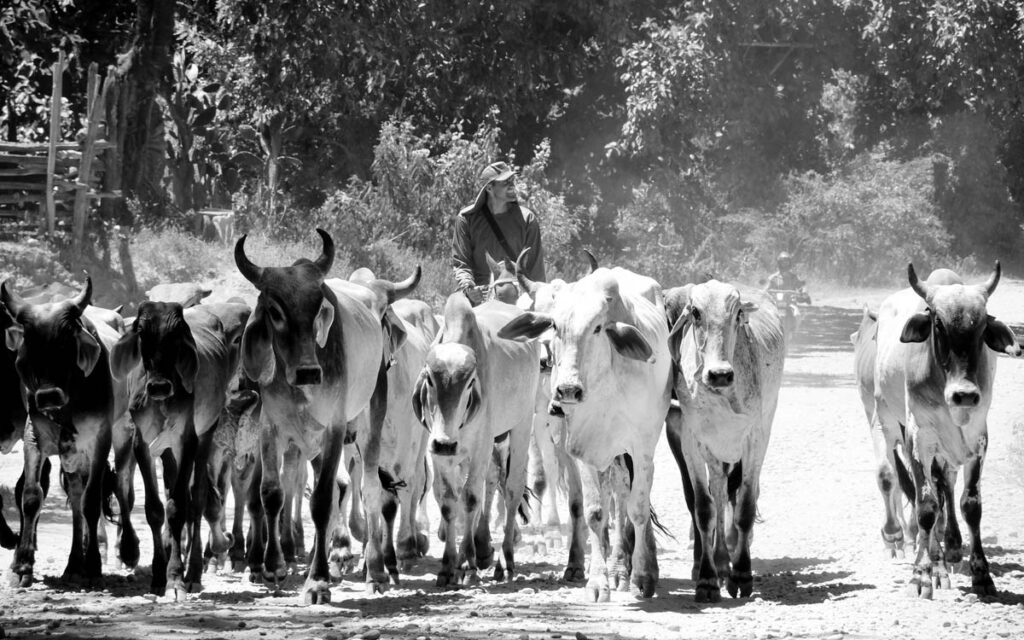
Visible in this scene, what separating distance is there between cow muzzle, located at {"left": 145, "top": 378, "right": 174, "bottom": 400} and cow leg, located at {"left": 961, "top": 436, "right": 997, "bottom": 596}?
4759 millimetres

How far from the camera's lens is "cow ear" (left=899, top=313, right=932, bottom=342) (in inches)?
360

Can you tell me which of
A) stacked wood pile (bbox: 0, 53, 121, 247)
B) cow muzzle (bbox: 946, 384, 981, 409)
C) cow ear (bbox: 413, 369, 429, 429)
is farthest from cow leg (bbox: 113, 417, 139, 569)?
stacked wood pile (bbox: 0, 53, 121, 247)

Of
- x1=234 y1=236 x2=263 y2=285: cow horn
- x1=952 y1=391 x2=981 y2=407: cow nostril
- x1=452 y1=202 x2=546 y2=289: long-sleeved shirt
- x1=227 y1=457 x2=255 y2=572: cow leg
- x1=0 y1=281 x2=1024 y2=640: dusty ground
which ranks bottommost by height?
x1=0 y1=281 x2=1024 y2=640: dusty ground

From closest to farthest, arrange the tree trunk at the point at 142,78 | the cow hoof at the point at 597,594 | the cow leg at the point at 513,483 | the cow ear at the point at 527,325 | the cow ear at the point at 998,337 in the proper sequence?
the cow hoof at the point at 597,594
the cow ear at the point at 998,337
the cow ear at the point at 527,325
the cow leg at the point at 513,483
the tree trunk at the point at 142,78

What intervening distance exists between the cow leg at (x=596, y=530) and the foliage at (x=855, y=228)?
4517 centimetres

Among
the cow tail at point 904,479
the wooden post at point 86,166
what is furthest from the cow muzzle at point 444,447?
the wooden post at point 86,166

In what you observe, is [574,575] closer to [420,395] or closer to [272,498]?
[420,395]

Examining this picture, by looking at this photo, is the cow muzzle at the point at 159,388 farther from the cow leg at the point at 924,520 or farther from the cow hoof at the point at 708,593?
the cow leg at the point at 924,520

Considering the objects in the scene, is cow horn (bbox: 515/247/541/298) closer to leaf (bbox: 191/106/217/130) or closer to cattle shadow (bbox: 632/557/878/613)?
cattle shadow (bbox: 632/557/878/613)

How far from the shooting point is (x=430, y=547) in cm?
1188

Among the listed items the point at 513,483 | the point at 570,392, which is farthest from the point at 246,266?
the point at 513,483

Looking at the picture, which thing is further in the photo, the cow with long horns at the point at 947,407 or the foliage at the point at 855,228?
the foliage at the point at 855,228

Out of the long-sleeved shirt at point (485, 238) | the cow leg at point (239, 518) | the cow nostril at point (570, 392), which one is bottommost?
the cow leg at point (239, 518)

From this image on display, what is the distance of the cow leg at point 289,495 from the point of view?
9.34m
